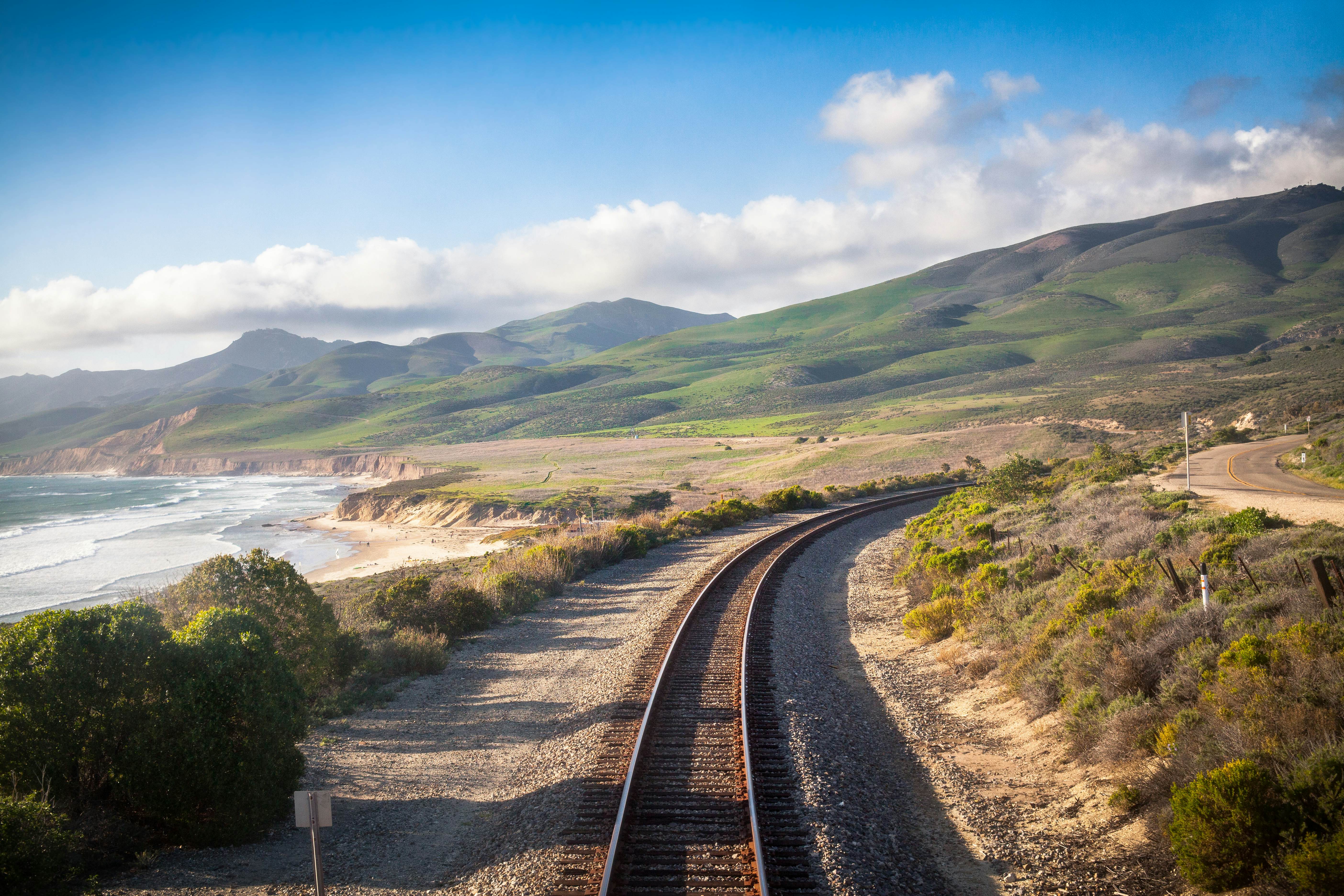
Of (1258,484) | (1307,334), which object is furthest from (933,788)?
(1307,334)

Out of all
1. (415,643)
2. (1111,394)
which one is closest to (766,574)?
(415,643)

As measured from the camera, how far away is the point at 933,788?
806cm

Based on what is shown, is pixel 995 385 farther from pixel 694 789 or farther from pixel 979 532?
pixel 694 789

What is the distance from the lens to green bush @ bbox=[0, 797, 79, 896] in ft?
17.3

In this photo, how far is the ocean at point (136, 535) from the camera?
3738cm

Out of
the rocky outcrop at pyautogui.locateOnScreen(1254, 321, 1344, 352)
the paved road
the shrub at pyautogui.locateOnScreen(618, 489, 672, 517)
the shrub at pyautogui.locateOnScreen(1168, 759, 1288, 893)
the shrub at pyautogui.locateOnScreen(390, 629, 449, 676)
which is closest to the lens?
the shrub at pyautogui.locateOnScreen(1168, 759, 1288, 893)

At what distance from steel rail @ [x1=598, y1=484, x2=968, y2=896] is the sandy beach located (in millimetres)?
16315

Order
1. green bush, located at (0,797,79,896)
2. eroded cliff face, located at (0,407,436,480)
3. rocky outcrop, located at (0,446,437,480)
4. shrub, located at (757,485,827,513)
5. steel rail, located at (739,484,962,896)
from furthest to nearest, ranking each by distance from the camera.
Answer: eroded cliff face, located at (0,407,436,480), rocky outcrop, located at (0,446,437,480), shrub, located at (757,485,827,513), steel rail, located at (739,484,962,896), green bush, located at (0,797,79,896)

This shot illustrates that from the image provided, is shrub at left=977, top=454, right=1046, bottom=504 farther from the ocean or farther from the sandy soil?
the ocean

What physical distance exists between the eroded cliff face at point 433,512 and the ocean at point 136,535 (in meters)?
5.30

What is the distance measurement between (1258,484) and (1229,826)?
730 inches

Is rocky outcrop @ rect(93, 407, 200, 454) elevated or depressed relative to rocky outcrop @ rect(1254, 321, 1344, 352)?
elevated

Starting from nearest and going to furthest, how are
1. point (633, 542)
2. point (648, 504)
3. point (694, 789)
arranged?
point (694, 789) → point (633, 542) → point (648, 504)

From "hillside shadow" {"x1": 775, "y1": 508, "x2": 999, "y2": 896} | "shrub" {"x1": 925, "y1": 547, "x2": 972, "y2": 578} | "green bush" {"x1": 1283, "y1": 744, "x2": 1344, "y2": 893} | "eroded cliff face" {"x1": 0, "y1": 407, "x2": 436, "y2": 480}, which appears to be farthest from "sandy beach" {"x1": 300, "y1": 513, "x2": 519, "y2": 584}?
"green bush" {"x1": 1283, "y1": 744, "x2": 1344, "y2": 893}
